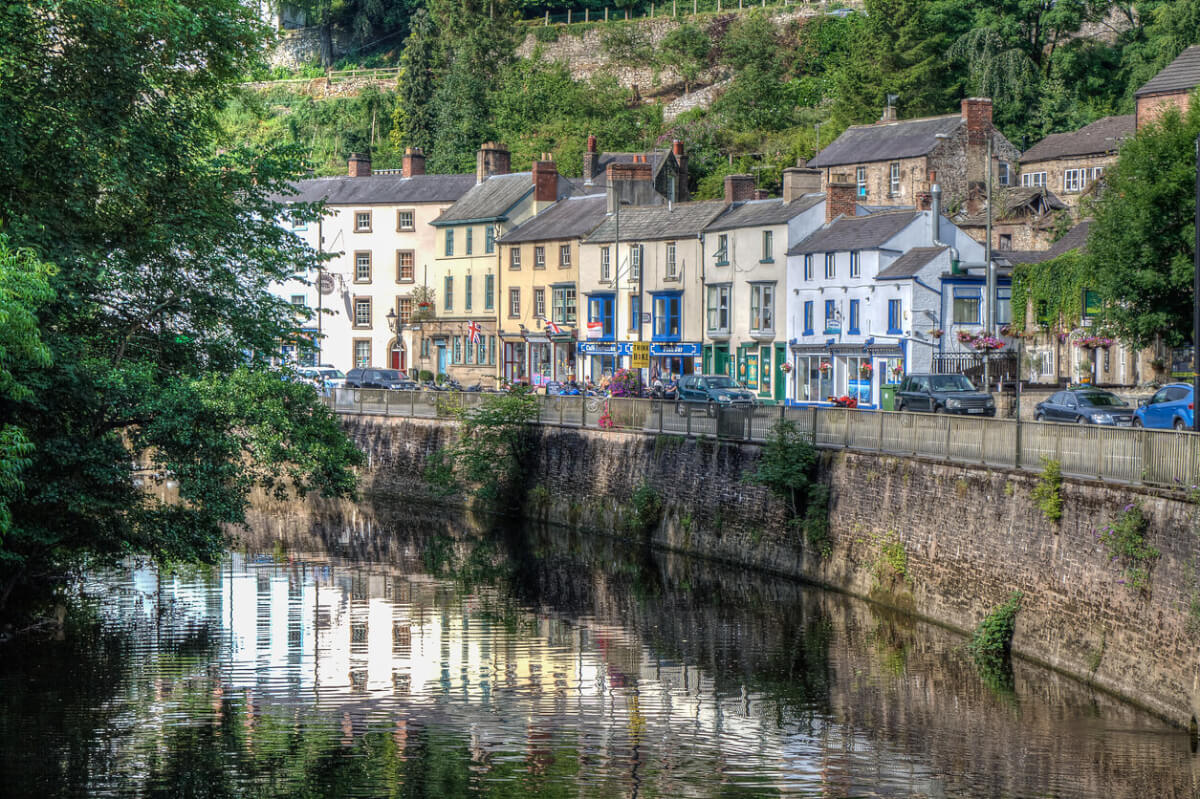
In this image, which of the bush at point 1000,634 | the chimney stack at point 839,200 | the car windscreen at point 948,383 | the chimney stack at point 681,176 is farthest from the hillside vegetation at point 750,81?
the bush at point 1000,634

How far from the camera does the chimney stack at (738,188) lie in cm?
7200

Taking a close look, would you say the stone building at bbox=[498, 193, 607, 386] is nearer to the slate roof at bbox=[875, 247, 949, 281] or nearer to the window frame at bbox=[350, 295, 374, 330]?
the window frame at bbox=[350, 295, 374, 330]

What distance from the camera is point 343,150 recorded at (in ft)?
371

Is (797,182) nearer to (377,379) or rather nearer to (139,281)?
(377,379)

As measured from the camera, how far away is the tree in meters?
44.4

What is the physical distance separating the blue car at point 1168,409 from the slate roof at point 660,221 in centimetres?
3592

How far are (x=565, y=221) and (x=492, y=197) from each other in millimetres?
7710

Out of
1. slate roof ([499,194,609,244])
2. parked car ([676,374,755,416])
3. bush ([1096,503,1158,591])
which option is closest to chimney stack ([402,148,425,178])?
slate roof ([499,194,609,244])

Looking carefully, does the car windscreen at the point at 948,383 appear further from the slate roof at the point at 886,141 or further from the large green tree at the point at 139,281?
the slate roof at the point at 886,141

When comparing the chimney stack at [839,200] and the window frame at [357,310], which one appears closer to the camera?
the chimney stack at [839,200]

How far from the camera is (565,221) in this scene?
78562 millimetres

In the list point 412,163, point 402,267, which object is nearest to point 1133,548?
point 402,267

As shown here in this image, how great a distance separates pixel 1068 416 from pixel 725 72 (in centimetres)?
7548

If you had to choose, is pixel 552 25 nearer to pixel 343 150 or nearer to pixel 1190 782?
pixel 343 150
